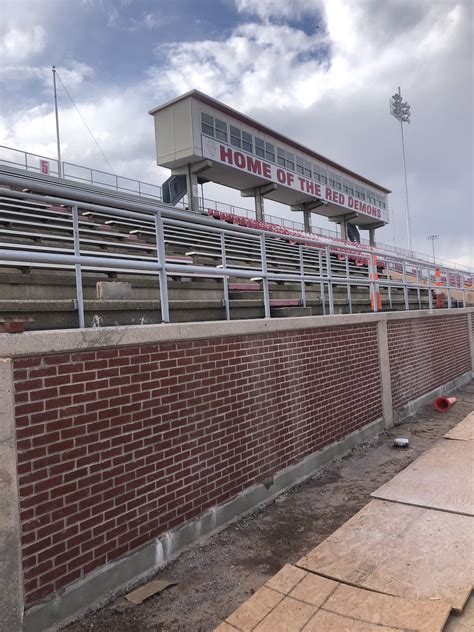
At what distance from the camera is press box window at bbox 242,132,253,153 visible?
29.3 meters

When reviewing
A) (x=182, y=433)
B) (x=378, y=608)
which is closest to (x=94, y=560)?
(x=182, y=433)

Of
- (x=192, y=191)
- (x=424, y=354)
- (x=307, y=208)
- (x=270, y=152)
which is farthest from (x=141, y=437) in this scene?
(x=307, y=208)

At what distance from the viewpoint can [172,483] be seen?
405 centimetres

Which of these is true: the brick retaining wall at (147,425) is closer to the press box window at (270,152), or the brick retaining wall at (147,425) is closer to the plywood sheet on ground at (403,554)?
the plywood sheet on ground at (403,554)

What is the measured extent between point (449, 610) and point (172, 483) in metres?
2.23

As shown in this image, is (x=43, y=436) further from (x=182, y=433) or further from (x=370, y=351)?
(x=370, y=351)

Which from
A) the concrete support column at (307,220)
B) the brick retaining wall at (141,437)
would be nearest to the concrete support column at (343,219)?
the concrete support column at (307,220)

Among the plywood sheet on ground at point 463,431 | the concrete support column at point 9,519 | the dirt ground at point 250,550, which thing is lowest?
the dirt ground at point 250,550

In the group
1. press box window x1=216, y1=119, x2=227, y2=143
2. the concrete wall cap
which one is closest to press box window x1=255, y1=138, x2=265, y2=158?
press box window x1=216, y1=119, x2=227, y2=143

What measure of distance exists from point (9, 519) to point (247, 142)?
96.6ft

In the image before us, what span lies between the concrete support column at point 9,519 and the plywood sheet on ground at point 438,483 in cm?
365

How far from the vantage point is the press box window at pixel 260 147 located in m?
30.3

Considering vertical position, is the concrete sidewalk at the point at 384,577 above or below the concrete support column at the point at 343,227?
below

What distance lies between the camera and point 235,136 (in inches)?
1126
